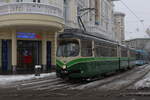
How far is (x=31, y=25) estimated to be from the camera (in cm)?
2372

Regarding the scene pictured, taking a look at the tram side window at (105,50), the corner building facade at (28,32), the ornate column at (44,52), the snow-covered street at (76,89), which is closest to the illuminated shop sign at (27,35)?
the corner building facade at (28,32)

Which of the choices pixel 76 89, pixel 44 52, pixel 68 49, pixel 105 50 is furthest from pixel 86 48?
pixel 44 52

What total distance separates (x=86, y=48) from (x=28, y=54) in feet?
37.1

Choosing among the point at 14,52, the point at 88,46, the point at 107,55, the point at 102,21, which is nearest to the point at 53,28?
the point at 14,52

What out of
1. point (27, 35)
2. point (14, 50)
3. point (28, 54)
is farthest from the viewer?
point (28, 54)

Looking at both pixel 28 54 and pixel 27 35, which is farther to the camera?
pixel 28 54

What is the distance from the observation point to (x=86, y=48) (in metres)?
17.1

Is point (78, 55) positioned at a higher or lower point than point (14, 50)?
lower

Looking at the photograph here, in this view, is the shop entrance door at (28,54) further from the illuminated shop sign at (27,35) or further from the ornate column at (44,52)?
the illuminated shop sign at (27,35)

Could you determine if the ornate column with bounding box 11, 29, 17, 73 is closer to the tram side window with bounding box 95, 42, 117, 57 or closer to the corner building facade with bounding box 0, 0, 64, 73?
the corner building facade with bounding box 0, 0, 64, 73

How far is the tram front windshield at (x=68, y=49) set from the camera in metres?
16.5

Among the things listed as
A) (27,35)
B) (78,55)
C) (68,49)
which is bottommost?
(78,55)

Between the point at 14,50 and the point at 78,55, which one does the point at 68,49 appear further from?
the point at 14,50

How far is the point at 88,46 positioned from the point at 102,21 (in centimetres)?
3338
